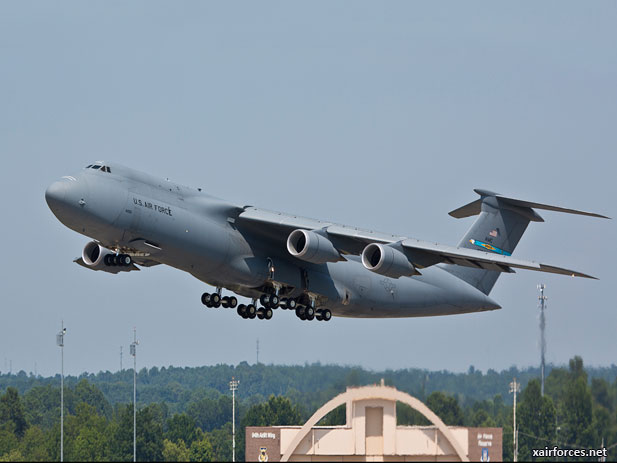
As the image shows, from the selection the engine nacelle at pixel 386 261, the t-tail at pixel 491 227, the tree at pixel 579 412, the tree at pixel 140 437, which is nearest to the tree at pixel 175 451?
the tree at pixel 140 437

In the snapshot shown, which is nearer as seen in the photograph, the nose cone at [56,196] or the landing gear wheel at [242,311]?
the nose cone at [56,196]

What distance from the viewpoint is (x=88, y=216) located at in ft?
84.2

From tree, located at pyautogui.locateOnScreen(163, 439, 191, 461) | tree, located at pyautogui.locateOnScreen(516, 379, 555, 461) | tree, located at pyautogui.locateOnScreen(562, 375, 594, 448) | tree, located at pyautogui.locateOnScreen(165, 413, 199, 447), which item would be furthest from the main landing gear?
tree, located at pyautogui.locateOnScreen(165, 413, 199, 447)

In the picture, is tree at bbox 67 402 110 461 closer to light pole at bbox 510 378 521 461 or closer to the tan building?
the tan building

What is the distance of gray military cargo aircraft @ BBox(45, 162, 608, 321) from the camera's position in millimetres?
→ 26203

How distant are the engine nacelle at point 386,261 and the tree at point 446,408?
4.82 metres

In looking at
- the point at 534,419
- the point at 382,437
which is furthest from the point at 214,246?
the point at 534,419

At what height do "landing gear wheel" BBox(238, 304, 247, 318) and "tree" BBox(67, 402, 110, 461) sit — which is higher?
"landing gear wheel" BBox(238, 304, 247, 318)

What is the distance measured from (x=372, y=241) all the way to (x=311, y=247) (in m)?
1.73

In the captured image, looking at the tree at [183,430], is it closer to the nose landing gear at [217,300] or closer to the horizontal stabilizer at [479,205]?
the horizontal stabilizer at [479,205]

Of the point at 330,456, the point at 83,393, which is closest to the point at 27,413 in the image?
the point at 83,393

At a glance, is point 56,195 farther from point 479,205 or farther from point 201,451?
point 201,451

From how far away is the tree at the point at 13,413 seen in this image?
64438 millimetres

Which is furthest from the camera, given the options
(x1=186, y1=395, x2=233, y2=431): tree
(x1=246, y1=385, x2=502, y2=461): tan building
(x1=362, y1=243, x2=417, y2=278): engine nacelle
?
(x1=186, y1=395, x2=233, y2=431): tree
